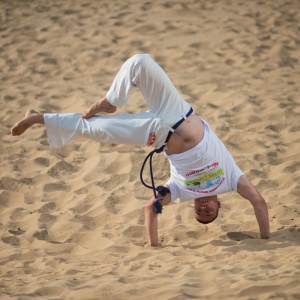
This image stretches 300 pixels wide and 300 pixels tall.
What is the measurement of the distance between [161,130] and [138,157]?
2066 millimetres

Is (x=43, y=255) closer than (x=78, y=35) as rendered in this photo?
Yes

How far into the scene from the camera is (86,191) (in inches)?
266

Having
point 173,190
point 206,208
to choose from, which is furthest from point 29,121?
point 206,208

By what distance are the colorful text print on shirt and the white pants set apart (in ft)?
1.31

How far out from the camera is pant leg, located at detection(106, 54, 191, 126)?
526 cm

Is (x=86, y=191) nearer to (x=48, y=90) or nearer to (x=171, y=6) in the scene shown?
(x=48, y=90)

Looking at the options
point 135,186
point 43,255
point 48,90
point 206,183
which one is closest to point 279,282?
point 206,183

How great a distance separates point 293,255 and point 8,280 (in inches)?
81.8

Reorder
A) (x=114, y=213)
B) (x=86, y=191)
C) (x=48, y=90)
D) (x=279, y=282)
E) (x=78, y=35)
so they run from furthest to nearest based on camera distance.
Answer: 1. (x=78, y=35)
2. (x=48, y=90)
3. (x=86, y=191)
4. (x=114, y=213)
5. (x=279, y=282)

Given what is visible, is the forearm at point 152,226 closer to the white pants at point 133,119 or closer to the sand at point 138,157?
the sand at point 138,157

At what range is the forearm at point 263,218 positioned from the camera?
555cm

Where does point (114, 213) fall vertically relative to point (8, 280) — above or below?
below

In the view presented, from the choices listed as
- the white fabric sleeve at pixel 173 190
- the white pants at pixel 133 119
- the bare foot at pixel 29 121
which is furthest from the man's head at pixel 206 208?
the bare foot at pixel 29 121

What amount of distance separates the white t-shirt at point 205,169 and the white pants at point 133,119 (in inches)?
10.2
